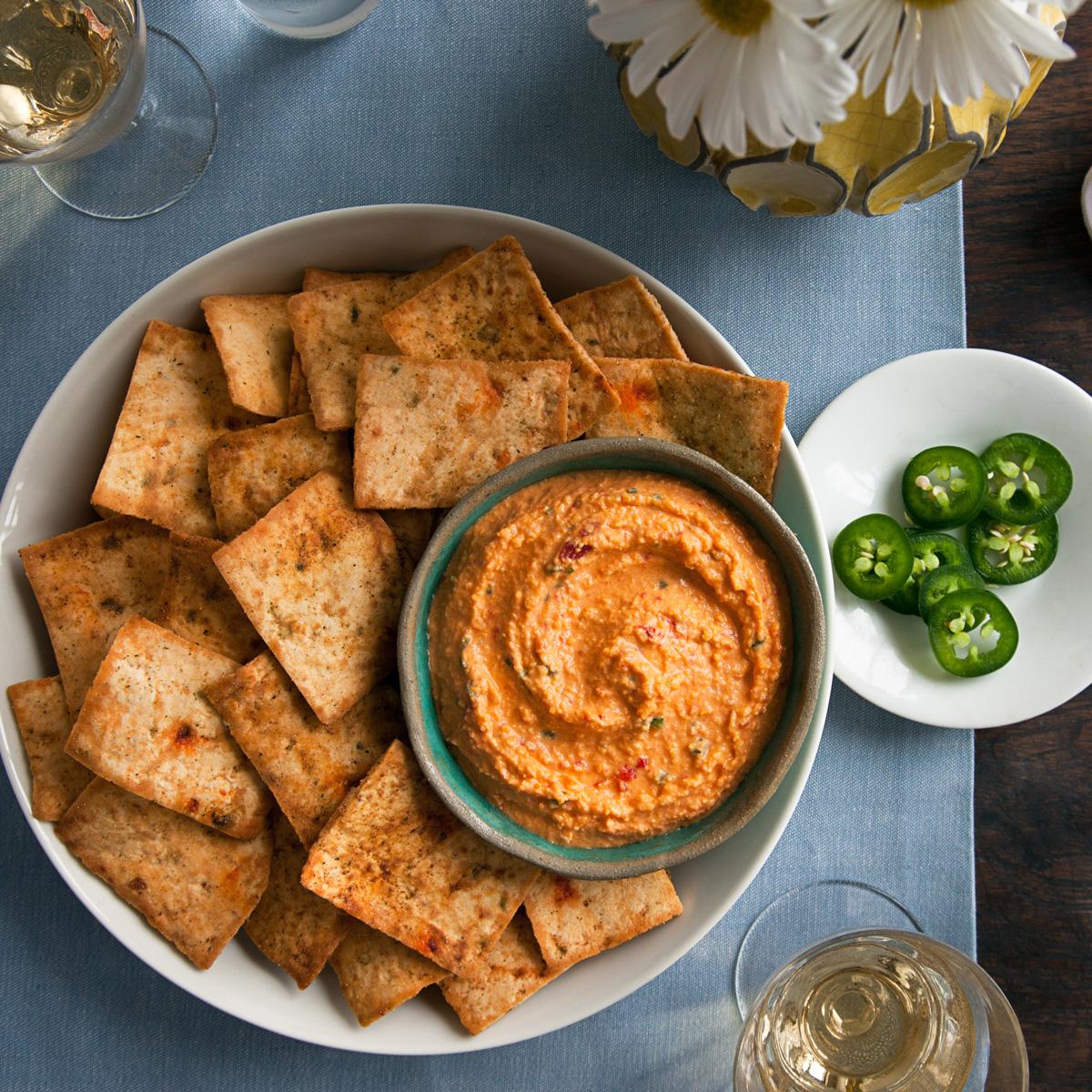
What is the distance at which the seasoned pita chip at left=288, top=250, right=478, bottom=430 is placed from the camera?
220 cm

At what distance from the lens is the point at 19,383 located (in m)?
2.47

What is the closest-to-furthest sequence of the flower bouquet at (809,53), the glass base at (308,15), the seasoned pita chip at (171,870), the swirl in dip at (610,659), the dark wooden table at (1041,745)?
the flower bouquet at (809,53)
the swirl in dip at (610,659)
the seasoned pita chip at (171,870)
the glass base at (308,15)
the dark wooden table at (1041,745)

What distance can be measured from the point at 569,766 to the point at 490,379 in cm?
70

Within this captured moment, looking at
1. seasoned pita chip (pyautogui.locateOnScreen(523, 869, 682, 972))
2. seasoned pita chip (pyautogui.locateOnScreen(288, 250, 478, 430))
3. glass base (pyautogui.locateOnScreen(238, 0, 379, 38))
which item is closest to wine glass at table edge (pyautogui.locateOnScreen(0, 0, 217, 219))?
glass base (pyautogui.locateOnScreen(238, 0, 379, 38))

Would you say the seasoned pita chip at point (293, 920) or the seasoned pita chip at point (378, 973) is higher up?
the seasoned pita chip at point (293, 920)

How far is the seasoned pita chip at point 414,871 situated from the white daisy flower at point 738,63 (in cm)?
120

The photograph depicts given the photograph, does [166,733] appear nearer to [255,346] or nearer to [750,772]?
[255,346]

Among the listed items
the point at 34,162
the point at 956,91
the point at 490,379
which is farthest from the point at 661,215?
the point at 34,162

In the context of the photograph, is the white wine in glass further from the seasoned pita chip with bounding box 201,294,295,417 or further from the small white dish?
the small white dish

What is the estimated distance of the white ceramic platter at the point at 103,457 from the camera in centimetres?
223

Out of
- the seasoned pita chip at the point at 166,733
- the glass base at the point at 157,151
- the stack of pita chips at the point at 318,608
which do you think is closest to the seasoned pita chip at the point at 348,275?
the stack of pita chips at the point at 318,608

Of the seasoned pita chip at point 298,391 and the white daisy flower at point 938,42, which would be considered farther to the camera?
the seasoned pita chip at point 298,391

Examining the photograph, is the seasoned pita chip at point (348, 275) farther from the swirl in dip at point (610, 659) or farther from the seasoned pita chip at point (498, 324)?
the swirl in dip at point (610, 659)

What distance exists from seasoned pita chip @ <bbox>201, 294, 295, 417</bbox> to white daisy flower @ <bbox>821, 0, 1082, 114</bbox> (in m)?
1.22
